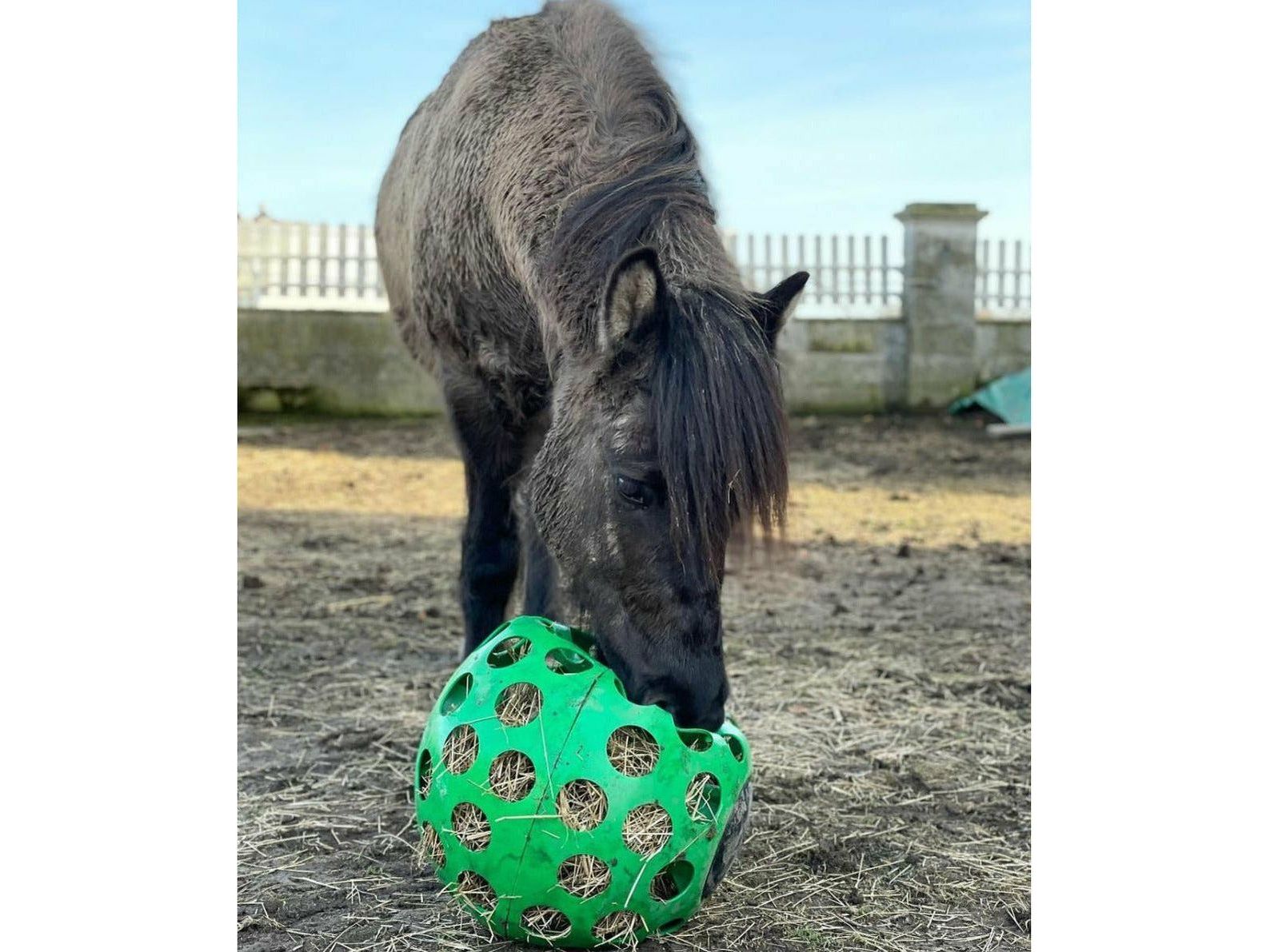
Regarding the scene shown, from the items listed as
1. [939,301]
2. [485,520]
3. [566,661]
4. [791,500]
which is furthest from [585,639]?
[939,301]

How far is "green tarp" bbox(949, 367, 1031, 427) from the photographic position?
13836mm

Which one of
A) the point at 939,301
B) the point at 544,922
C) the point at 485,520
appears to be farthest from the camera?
the point at 939,301

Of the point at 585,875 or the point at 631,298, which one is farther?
the point at 631,298

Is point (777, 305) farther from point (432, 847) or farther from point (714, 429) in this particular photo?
point (432, 847)

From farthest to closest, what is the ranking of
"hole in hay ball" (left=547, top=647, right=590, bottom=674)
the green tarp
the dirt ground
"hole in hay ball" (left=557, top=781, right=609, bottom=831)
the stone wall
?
the green tarp → the stone wall → the dirt ground → "hole in hay ball" (left=547, top=647, right=590, bottom=674) → "hole in hay ball" (left=557, top=781, right=609, bottom=831)

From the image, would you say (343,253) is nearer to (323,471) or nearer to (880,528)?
(323,471)

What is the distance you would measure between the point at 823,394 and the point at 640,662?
1252 centimetres

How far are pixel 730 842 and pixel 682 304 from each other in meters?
1.29

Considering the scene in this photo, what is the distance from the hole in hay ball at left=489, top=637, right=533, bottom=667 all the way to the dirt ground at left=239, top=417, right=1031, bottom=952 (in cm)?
63

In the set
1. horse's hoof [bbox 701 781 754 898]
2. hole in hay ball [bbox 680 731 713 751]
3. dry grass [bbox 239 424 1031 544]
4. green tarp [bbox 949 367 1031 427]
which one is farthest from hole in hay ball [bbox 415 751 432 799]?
green tarp [bbox 949 367 1031 427]

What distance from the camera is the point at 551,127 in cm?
358

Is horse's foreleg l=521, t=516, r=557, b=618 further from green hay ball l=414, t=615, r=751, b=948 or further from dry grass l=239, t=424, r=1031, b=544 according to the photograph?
dry grass l=239, t=424, r=1031, b=544

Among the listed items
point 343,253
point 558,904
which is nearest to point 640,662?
point 558,904

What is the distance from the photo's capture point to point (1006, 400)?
1412cm
